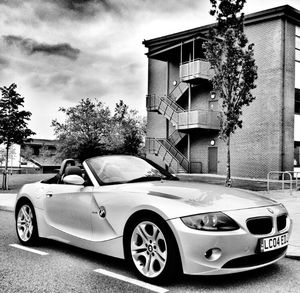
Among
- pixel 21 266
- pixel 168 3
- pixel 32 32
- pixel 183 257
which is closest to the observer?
pixel 183 257

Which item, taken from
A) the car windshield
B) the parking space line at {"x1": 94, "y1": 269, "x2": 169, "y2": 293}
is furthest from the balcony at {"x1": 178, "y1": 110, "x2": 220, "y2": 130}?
the parking space line at {"x1": 94, "y1": 269, "x2": 169, "y2": 293}

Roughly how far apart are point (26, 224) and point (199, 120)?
19.8 m

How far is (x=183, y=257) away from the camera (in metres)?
3.96

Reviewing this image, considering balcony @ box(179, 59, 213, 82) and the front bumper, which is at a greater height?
balcony @ box(179, 59, 213, 82)

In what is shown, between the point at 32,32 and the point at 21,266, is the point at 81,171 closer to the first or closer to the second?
the point at 21,266

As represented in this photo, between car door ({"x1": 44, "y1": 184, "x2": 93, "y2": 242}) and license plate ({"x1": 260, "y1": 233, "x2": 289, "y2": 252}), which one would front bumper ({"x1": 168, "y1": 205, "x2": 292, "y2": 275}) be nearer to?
license plate ({"x1": 260, "y1": 233, "x2": 289, "y2": 252})

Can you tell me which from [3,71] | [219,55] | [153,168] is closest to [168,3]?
[219,55]

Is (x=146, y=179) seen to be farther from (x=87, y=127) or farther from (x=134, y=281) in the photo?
(x=87, y=127)

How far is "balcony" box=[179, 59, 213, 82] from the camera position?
2525 centimetres

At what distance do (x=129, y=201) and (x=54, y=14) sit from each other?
42.1ft

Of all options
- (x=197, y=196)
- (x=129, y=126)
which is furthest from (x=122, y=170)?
(x=129, y=126)

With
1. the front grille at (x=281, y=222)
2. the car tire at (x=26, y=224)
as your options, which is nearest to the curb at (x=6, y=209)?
the car tire at (x=26, y=224)

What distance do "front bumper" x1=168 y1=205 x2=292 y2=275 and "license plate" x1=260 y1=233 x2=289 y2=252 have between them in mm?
73

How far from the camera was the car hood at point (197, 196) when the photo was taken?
417cm
